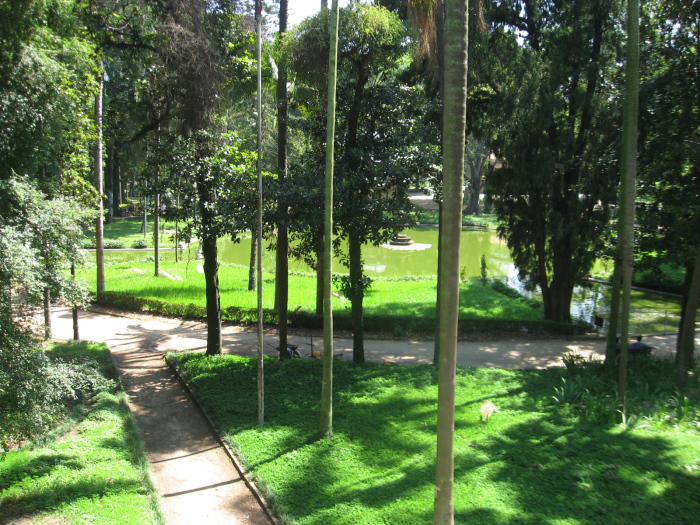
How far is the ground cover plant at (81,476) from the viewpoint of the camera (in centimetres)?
575

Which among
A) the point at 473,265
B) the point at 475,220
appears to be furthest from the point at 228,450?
the point at 475,220

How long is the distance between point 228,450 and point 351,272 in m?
4.88

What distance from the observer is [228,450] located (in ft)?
26.2

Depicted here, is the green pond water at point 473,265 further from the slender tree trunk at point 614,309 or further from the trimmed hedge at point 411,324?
the slender tree trunk at point 614,309

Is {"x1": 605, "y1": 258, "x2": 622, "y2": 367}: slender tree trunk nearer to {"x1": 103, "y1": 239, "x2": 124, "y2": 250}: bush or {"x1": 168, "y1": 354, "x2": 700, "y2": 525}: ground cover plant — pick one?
{"x1": 168, "y1": 354, "x2": 700, "y2": 525}: ground cover plant

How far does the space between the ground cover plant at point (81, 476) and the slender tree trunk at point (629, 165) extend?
7778 millimetres

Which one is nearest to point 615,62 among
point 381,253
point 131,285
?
point 131,285

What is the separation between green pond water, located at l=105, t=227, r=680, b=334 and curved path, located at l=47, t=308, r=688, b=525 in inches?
115

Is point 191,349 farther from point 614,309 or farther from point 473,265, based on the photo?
point 473,265

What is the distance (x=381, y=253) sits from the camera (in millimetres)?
34406

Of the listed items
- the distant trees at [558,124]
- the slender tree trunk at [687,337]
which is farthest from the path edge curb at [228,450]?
the distant trees at [558,124]

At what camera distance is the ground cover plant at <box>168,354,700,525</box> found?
594cm

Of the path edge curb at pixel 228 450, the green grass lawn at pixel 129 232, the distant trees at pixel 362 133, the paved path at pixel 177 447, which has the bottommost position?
the paved path at pixel 177 447

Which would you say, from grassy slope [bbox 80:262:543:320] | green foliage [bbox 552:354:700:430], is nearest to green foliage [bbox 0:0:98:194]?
grassy slope [bbox 80:262:543:320]
